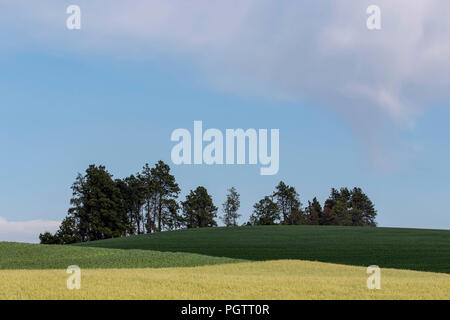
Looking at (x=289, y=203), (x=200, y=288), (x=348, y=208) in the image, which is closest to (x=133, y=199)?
(x=289, y=203)

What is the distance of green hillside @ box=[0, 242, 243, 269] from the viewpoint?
2938cm

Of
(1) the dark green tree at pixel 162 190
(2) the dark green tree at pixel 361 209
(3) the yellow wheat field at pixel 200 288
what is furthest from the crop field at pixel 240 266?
(2) the dark green tree at pixel 361 209

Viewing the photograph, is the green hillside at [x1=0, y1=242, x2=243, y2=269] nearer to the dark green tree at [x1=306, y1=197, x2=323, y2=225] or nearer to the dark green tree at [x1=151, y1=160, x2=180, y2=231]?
the dark green tree at [x1=151, y1=160, x2=180, y2=231]

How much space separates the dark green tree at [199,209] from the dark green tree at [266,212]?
8450 millimetres

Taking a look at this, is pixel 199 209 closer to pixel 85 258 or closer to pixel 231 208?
pixel 231 208

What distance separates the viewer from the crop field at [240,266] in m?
15.6

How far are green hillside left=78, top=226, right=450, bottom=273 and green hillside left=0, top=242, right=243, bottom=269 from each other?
772cm

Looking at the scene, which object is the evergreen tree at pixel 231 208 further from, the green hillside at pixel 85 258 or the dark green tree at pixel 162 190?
the green hillside at pixel 85 258

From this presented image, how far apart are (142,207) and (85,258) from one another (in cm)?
5257

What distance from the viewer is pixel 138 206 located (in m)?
84.0

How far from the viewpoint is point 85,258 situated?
31875 mm

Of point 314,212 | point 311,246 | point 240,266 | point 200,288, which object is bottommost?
point 240,266

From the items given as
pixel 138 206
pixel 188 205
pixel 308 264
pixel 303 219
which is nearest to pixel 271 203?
pixel 303 219
